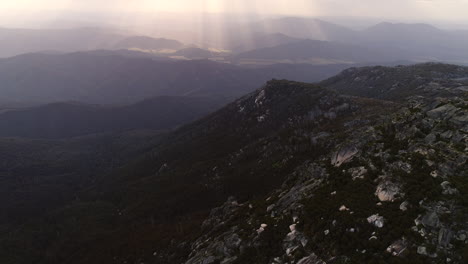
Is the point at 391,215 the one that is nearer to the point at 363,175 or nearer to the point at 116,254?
the point at 363,175

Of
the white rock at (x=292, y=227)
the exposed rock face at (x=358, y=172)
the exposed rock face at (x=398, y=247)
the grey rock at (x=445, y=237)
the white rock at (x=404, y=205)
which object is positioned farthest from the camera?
the exposed rock face at (x=358, y=172)

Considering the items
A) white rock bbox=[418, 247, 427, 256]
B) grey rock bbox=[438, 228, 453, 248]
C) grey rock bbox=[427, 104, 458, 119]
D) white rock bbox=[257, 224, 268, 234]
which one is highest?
grey rock bbox=[427, 104, 458, 119]

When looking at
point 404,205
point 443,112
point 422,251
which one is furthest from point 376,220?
point 443,112

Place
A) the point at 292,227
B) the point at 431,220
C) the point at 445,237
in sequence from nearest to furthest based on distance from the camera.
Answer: the point at 445,237 → the point at 431,220 → the point at 292,227

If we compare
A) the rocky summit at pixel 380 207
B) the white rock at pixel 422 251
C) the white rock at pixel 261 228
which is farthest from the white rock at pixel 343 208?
the white rock at pixel 261 228

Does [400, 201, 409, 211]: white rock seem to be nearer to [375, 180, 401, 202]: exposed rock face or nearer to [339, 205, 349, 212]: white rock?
[375, 180, 401, 202]: exposed rock face

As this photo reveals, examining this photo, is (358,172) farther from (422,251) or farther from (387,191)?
(422,251)

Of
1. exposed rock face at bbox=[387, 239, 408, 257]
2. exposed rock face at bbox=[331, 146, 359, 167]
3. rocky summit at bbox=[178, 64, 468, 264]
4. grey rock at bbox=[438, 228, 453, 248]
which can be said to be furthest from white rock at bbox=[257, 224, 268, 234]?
grey rock at bbox=[438, 228, 453, 248]

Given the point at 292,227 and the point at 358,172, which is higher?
the point at 358,172

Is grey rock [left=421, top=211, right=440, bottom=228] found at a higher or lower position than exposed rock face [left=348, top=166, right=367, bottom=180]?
higher

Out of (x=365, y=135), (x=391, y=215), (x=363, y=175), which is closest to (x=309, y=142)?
(x=365, y=135)

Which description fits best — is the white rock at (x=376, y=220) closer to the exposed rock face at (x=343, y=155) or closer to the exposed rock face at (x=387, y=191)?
the exposed rock face at (x=387, y=191)
